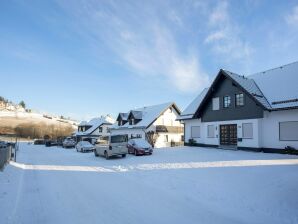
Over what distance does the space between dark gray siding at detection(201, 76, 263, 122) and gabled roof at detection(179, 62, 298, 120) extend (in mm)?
624

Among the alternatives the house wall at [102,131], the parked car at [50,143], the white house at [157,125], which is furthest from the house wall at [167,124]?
the parked car at [50,143]

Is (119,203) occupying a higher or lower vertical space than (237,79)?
lower

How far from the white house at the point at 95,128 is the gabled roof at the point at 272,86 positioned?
39.8 m

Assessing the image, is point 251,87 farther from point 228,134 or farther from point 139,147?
point 139,147

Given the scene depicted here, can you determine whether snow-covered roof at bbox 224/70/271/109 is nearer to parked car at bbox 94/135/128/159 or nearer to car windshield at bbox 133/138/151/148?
car windshield at bbox 133/138/151/148

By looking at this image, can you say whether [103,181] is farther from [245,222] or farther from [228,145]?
[228,145]

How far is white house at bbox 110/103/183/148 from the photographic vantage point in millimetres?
39656

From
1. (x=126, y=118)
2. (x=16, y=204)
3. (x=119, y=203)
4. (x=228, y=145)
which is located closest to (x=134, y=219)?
(x=119, y=203)

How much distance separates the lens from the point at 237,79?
24500 millimetres

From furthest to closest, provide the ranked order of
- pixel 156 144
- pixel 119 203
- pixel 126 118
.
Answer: pixel 126 118, pixel 156 144, pixel 119 203

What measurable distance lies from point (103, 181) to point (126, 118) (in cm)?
3592

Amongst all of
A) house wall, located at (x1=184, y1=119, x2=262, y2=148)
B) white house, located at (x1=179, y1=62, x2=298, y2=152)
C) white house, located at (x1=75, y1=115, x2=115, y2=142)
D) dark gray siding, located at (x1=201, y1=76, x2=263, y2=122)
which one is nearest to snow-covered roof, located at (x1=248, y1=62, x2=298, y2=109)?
white house, located at (x1=179, y1=62, x2=298, y2=152)

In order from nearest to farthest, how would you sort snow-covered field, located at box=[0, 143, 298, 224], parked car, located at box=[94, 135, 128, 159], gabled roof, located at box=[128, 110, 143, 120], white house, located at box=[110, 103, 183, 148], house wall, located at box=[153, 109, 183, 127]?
1. snow-covered field, located at box=[0, 143, 298, 224]
2. parked car, located at box=[94, 135, 128, 159]
3. white house, located at box=[110, 103, 183, 148]
4. house wall, located at box=[153, 109, 183, 127]
5. gabled roof, located at box=[128, 110, 143, 120]

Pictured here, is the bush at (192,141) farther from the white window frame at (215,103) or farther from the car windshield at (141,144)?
the car windshield at (141,144)
